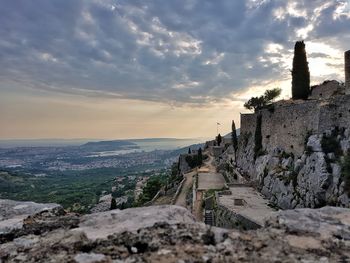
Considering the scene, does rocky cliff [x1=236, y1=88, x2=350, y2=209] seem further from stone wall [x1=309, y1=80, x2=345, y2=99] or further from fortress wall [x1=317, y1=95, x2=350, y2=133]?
stone wall [x1=309, y1=80, x2=345, y2=99]

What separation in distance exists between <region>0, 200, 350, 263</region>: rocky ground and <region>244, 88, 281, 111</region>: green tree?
1779 inches

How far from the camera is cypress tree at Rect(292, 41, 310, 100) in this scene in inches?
1351

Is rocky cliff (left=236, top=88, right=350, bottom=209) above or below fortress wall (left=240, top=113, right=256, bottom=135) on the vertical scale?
below

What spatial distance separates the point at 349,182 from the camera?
16250 millimetres

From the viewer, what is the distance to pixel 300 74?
34375 millimetres

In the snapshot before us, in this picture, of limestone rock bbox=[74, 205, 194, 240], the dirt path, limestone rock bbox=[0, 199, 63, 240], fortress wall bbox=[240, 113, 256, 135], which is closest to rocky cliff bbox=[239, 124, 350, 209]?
the dirt path

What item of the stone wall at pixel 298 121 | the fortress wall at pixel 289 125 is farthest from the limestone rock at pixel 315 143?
the fortress wall at pixel 289 125

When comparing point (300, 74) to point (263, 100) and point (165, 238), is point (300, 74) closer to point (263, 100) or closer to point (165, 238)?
point (263, 100)

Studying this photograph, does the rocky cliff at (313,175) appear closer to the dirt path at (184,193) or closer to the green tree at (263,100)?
the dirt path at (184,193)

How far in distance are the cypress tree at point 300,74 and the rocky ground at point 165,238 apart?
3312cm

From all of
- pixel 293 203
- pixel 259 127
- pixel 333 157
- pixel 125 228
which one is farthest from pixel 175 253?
pixel 259 127

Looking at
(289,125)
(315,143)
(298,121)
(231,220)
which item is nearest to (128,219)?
(231,220)

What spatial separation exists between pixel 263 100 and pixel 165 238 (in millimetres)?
50697

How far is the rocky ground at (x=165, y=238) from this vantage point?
3.10m
